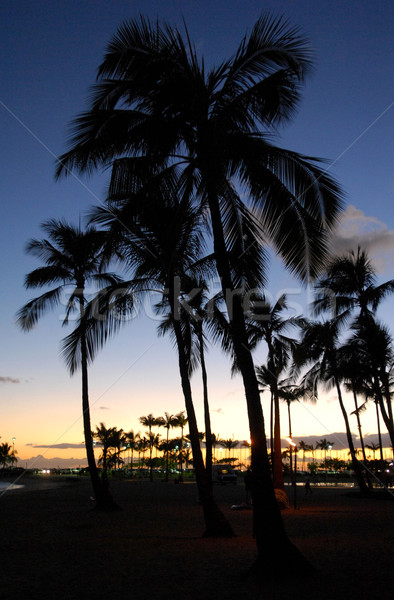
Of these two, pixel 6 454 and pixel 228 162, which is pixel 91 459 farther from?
pixel 6 454

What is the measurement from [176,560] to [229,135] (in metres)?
8.53

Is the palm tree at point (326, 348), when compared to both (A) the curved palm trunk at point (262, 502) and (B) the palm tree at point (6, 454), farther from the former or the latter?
(B) the palm tree at point (6, 454)

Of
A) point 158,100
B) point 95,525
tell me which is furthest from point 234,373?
point 158,100

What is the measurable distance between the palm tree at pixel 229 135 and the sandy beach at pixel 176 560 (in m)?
3.59

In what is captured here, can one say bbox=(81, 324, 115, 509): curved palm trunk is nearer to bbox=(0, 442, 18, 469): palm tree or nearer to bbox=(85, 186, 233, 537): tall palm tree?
bbox=(85, 186, 233, 537): tall palm tree

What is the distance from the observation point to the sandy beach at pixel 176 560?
23.4ft

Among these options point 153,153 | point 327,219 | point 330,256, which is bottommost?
point 330,256

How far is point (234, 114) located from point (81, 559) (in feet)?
31.3

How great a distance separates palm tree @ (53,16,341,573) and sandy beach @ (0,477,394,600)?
359 centimetres

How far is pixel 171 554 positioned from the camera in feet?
33.3

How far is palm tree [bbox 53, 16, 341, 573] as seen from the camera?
9.02 m

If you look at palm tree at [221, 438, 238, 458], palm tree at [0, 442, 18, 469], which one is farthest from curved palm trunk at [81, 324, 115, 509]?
palm tree at [0, 442, 18, 469]

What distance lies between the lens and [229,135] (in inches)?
368

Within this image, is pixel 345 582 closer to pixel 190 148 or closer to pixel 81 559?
pixel 81 559
